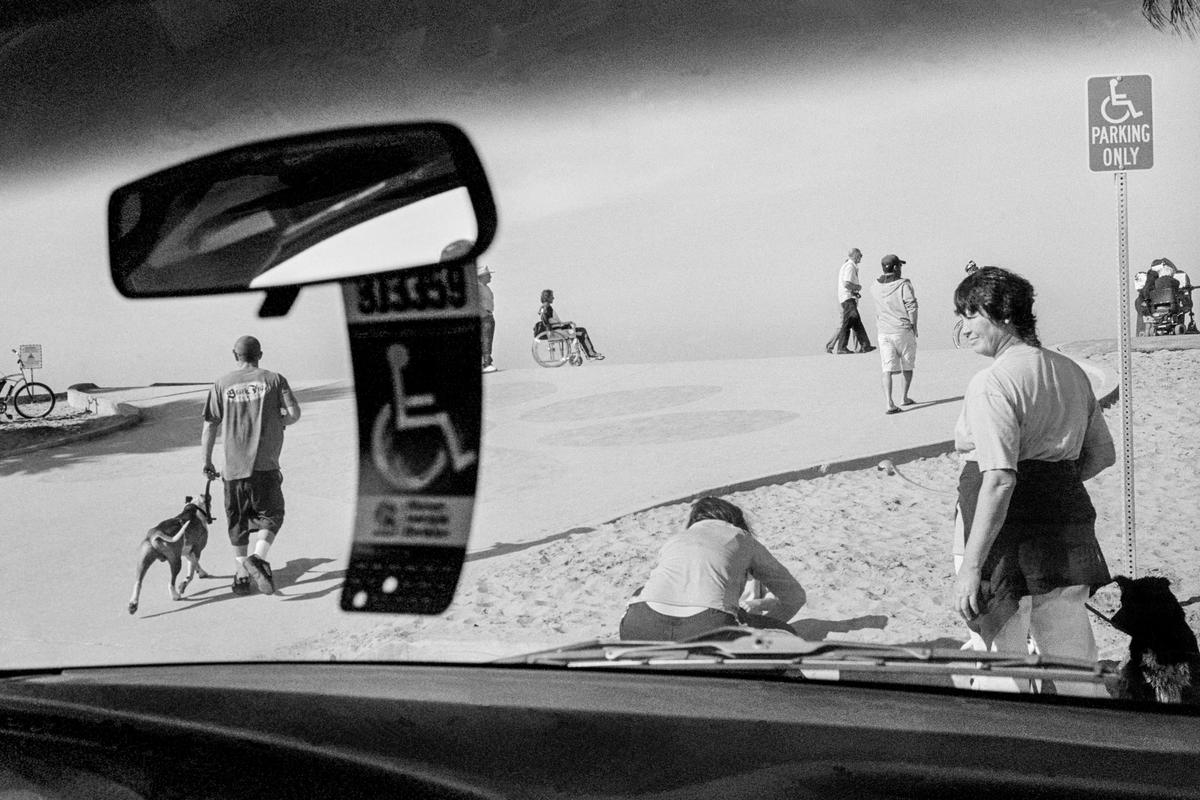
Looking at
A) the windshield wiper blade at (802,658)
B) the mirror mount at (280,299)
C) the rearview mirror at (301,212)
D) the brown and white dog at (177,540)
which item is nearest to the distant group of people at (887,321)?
the windshield wiper blade at (802,658)

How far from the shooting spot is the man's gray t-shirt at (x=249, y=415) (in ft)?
7.30

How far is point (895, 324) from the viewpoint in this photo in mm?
1867

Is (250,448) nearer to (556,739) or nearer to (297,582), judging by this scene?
(297,582)

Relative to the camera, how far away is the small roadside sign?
2443 millimetres

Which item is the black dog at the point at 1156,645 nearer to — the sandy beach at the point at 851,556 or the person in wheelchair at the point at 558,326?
the sandy beach at the point at 851,556

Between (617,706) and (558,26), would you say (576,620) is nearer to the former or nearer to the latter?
(617,706)

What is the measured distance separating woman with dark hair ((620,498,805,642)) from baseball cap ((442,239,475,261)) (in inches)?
25.5

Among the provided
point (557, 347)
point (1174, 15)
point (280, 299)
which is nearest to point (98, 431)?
point (280, 299)

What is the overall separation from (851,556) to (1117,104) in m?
0.83

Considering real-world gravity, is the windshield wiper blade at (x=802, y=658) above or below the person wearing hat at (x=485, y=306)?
below

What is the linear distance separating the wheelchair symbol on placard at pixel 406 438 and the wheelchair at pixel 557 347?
0.23 m

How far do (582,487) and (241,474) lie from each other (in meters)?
0.72

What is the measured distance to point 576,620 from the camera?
201 centimetres

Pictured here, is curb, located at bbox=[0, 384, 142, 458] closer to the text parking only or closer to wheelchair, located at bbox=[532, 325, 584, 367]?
wheelchair, located at bbox=[532, 325, 584, 367]
